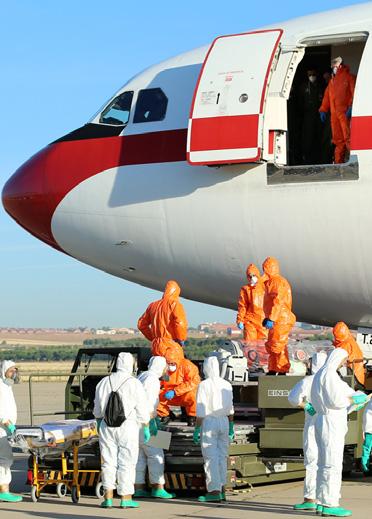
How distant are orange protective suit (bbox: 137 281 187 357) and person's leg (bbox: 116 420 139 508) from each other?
2312 mm

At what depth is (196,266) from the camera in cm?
1631

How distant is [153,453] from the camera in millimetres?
13641

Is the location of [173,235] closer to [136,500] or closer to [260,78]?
[260,78]

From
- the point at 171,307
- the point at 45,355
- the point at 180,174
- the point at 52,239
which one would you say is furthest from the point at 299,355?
the point at 45,355

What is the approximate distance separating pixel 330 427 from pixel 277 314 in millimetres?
3315

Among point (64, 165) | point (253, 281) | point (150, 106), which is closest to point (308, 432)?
point (253, 281)

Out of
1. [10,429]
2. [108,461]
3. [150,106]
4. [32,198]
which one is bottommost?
[108,461]

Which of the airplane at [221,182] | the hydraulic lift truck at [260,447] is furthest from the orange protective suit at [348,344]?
the hydraulic lift truck at [260,447]

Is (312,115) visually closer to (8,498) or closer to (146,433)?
(146,433)

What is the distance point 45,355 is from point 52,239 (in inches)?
3706

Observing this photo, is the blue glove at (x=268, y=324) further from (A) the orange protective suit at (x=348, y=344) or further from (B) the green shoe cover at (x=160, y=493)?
(B) the green shoe cover at (x=160, y=493)

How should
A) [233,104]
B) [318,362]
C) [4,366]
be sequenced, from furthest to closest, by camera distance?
[233,104], [4,366], [318,362]

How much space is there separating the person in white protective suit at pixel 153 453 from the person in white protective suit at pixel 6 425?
5.16 ft

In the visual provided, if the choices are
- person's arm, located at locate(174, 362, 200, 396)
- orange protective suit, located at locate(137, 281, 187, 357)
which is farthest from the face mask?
person's arm, located at locate(174, 362, 200, 396)
